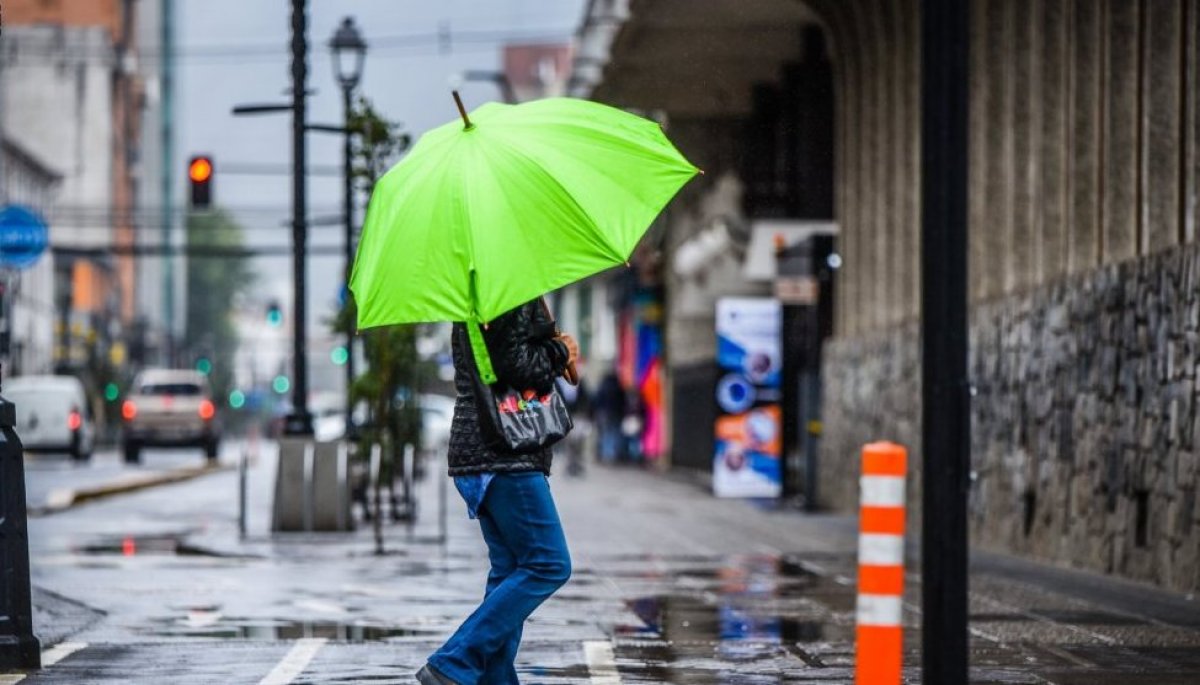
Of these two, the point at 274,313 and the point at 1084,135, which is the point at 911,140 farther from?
the point at 274,313

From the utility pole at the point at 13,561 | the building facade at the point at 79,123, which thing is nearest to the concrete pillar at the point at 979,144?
the utility pole at the point at 13,561

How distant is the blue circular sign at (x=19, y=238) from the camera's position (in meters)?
31.8

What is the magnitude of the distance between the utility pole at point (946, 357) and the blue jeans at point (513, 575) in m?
1.67


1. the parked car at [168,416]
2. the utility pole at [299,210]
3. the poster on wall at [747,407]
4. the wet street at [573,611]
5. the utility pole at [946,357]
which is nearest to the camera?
the utility pole at [946,357]

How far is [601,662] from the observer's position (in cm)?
1122

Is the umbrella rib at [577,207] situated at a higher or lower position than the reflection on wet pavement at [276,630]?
higher

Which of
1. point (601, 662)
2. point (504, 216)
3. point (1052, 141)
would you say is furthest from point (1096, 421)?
point (504, 216)

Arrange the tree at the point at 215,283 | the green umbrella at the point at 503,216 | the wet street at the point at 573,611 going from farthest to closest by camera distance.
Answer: the tree at the point at 215,283, the wet street at the point at 573,611, the green umbrella at the point at 503,216

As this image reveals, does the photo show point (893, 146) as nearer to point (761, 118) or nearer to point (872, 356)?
point (872, 356)

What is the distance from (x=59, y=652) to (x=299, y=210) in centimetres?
1251

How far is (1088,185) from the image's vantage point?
18.9 meters

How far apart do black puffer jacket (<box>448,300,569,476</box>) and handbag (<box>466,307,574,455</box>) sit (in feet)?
0.09

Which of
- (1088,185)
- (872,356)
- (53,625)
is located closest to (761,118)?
(872,356)

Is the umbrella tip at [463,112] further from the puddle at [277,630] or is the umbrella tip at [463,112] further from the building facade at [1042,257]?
the building facade at [1042,257]
